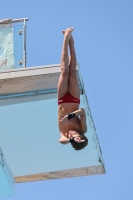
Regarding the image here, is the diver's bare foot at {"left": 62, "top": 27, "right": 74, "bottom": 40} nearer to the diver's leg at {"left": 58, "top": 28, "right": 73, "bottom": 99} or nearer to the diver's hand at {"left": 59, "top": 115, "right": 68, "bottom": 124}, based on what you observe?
the diver's leg at {"left": 58, "top": 28, "right": 73, "bottom": 99}

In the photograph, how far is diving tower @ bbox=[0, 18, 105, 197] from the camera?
1441 centimetres

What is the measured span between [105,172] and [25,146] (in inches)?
76.6

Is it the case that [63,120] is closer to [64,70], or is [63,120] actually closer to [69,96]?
[69,96]

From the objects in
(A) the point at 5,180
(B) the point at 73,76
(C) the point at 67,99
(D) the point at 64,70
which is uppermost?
(D) the point at 64,70

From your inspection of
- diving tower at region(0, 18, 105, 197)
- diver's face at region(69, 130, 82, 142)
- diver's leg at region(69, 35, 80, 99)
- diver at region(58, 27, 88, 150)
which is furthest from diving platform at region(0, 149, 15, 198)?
diver's leg at region(69, 35, 80, 99)

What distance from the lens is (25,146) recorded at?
15648 mm

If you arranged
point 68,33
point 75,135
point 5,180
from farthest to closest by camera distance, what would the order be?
1. point 5,180
2. point 68,33
3. point 75,135

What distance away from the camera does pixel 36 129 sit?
15.3m

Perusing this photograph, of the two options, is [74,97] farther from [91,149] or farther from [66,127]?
[91,149]

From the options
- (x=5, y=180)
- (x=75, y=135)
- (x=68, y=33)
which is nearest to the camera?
(x=75, y=135)

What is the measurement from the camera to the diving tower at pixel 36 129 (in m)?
14.4

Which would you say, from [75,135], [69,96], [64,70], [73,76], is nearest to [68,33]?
[64,70]

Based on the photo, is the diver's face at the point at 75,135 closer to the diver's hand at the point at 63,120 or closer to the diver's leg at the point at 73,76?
the diver's hand at the point at 63,120

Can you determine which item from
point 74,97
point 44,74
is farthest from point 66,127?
point 44,74
